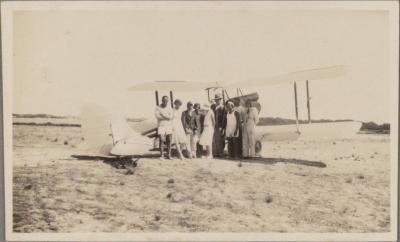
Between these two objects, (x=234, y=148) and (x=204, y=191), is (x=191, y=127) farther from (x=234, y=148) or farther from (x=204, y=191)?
(x=204, y=191)

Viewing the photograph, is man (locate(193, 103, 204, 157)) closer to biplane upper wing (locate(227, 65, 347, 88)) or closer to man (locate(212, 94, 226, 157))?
man (locate(212, 94, 226, 157))

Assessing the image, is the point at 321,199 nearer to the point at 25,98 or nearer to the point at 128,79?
the point at 128,79

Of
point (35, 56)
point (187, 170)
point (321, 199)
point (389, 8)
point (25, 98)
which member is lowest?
point (321, 199)

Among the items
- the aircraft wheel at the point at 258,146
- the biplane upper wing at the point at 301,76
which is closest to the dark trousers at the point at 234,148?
the aircraft wheel at the point at 258,146

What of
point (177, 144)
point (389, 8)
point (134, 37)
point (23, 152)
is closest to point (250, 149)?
point (177, 144)

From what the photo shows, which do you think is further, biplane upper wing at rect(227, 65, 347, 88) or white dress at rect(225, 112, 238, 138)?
white dress at rect(225, 112, 238, 138)

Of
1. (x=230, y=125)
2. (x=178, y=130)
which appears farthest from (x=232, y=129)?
(x=178, y=130)

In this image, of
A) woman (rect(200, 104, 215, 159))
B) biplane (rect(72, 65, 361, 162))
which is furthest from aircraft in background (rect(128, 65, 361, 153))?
woman (rect(200, 104, 215, 159))
